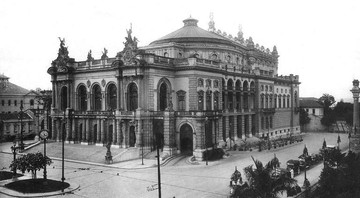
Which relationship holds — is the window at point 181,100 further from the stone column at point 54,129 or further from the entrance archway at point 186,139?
the stone column at point 54,129

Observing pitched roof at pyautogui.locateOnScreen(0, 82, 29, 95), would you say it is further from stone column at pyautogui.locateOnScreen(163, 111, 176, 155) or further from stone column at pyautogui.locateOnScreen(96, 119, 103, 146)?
stone column at pyautogui.locateOnScreen(163, 111, 176, 155)

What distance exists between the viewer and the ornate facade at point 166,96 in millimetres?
49938

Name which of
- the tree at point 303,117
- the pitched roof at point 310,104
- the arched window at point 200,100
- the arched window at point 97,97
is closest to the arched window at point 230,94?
the arched window at point 200,100

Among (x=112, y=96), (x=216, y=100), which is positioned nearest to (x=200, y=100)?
(x=216, y=100)

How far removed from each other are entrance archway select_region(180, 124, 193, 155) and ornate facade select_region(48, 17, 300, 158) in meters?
0.14

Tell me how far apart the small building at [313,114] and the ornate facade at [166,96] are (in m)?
24.8

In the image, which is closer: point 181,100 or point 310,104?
point 181,100

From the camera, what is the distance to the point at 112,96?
56375mm

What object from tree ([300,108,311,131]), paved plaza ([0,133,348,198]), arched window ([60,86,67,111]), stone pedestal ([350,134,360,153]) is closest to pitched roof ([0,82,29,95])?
arched window ([60,86,67,111])

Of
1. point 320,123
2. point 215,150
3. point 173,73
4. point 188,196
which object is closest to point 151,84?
point 173,73

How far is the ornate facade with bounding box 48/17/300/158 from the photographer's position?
49.9 m

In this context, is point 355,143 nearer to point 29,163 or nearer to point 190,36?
point 190,36

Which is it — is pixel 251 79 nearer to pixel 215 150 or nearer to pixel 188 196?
pixel 215 150

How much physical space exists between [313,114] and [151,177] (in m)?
70.4
